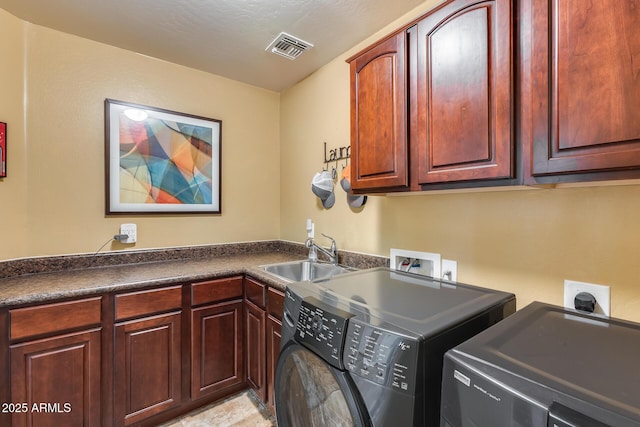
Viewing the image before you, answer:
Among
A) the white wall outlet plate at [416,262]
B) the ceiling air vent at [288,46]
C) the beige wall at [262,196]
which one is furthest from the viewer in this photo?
the ceiling air vent at [288,46]

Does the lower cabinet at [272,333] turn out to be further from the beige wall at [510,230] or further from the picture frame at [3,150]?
the picture frame at [3,150]

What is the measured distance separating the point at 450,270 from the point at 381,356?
828mm

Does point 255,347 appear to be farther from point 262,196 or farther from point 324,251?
point 262,196

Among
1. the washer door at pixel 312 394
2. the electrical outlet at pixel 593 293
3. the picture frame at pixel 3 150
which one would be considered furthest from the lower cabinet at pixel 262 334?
the picture frame at pixel 3 150

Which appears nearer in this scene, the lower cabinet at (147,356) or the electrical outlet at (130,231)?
the lower cabinet at (147,356)

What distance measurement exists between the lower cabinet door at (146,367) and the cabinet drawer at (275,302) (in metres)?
0.57

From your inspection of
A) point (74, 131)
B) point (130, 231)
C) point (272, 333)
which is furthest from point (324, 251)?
point (74, 131)

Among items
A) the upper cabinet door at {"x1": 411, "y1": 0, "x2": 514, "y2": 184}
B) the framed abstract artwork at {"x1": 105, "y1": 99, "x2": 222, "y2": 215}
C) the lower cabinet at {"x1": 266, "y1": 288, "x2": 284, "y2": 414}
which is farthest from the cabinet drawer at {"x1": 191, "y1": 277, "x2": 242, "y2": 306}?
the upper cabinet door at {"x1": 411, "y1": 0, "x2": 514, "y2": 184}

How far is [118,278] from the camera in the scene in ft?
5.57

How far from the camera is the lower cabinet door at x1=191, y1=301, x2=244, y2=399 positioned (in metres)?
1.83

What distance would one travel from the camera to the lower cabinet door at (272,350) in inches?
65.9

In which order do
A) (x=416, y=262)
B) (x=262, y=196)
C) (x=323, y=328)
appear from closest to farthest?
(x=323, y=328) → (x=416, y=262) → (x=262, y=196)

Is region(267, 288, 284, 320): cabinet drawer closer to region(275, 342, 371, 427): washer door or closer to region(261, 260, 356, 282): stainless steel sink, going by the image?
region(261, 260, 356, 282): stainless steel sink

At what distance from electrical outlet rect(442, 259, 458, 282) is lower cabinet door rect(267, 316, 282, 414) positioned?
37.0 inches
